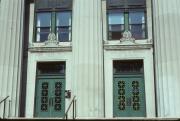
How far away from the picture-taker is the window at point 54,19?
22.4 meters

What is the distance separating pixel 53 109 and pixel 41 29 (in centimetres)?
448

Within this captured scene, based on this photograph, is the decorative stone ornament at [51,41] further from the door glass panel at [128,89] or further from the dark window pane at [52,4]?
the door glass panel at [128,89]

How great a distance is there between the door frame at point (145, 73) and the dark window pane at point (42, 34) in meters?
3.46

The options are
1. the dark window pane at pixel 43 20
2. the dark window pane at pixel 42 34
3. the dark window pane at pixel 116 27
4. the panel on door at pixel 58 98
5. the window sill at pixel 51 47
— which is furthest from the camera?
the dark window pane at pixel 43 20

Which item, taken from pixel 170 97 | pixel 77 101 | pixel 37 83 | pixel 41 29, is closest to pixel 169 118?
pixel 170 97

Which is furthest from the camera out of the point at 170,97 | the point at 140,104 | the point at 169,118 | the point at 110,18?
the point at 110,18

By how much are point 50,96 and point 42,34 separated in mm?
3485

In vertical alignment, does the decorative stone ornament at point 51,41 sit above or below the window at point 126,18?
below

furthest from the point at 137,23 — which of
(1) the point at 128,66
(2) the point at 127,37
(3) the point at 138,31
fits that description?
(1) the point at 128,66

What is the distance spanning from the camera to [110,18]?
73.5 ft

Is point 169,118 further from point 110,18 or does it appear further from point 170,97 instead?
point 110,18

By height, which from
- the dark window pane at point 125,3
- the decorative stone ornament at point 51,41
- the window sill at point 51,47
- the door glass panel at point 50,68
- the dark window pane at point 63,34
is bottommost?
the door glass panel at point 50,68

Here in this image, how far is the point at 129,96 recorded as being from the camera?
21047 millimetres

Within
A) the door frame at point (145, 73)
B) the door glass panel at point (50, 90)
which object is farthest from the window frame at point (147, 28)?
the door glass panel at point (50, 90)
